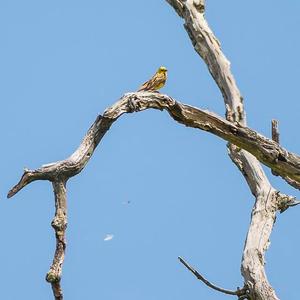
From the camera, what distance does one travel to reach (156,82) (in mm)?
10922

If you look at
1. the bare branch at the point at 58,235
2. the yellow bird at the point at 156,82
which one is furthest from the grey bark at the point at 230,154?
the yellow bird at the point at 156,82

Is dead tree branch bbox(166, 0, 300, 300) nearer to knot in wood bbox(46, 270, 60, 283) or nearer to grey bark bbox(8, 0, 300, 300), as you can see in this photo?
grey bark bbox(8, 0, 300, 300)

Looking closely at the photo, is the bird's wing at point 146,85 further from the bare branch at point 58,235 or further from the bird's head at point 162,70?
the bare branch at point 58,235

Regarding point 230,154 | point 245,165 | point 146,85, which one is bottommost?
point 245,165

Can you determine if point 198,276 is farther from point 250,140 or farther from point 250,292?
point 250,140

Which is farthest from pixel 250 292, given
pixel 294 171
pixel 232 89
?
pixel 232 89

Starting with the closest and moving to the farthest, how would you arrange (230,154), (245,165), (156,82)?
(245,165), (230,154), (156,82)

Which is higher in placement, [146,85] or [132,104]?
[146,85]

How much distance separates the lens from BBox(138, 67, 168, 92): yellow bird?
1062 cm

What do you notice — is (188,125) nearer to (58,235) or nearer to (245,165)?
(245,165)

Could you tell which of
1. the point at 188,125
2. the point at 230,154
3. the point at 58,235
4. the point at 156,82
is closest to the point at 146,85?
the point at 156,82

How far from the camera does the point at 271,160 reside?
7.41 metres

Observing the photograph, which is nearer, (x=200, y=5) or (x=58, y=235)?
(x=58, y=235)

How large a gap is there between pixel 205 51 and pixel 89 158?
321 centimetres
